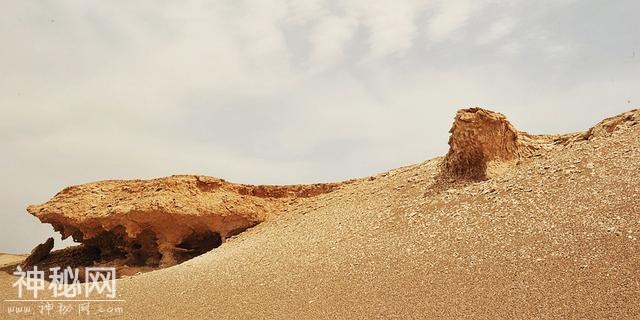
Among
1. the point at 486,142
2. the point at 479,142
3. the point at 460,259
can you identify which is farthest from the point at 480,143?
the point at 460,259

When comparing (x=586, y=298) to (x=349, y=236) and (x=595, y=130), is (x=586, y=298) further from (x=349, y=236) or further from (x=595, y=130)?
(x=595, y=130)

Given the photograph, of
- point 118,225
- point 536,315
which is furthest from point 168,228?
point 536,315

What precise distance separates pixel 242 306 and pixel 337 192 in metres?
7.12

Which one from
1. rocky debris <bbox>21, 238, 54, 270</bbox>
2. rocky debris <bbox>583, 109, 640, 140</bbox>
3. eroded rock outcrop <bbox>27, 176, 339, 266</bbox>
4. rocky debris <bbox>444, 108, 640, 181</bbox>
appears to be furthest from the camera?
rocky debris <bbox>21, 238, 54, 270</bbox>

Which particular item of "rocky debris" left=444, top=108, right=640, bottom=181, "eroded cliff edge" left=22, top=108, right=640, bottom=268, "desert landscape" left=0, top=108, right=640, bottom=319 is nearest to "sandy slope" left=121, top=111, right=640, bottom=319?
"desert landscape" left=0, top=108, right=640, bottom=319

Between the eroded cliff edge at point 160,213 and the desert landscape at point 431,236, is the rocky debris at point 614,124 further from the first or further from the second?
the eroded cliff edge at point 160,213

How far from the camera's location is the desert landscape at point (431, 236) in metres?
5.73

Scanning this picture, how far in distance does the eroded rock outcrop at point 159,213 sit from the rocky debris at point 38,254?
77cm

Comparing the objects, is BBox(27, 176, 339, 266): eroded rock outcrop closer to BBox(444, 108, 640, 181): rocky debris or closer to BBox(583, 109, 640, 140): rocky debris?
BBox(444, 108, 640, 181): rocky debris

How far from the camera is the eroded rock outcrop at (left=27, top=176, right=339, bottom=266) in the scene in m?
13.2

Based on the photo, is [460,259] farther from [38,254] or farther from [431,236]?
[38,254]

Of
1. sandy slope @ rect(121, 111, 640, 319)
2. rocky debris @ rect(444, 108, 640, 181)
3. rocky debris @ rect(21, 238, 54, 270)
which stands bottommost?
sandy slope @ rect(121, 111, 640, 319)

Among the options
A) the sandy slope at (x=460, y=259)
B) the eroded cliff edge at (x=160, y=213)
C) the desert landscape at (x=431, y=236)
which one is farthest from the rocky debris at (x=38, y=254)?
the sandy slope at (x=460, y=259)

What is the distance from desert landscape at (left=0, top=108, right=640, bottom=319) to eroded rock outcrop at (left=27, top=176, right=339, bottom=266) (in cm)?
6
